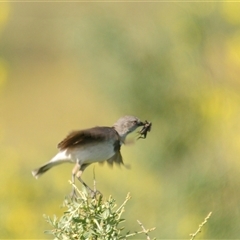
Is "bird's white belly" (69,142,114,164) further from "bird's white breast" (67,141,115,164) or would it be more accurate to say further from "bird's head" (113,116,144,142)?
"bird's head" (113,116,144,142)

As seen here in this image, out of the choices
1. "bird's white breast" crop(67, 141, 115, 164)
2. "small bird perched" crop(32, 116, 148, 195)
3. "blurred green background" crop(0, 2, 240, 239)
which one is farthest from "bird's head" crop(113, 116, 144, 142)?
"blurred green background" crop(0, 2, 240, 239)

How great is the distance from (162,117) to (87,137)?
305 cm

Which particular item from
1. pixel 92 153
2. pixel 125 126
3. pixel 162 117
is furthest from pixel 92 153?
pixel 162 117

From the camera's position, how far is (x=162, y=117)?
235 inches

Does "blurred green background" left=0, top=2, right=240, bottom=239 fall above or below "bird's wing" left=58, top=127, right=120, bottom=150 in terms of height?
above

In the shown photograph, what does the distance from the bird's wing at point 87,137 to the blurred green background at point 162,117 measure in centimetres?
211

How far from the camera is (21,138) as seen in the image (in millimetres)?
13312

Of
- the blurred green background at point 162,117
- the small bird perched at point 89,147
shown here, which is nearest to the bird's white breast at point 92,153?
the small bird perched at point 89,147

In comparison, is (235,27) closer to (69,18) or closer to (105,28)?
(105,28)

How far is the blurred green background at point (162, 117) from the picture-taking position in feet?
17.7

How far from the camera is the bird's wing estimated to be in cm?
286

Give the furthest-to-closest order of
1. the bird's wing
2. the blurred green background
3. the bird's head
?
1. the blurred green background
2. the bird's head
3. the bird's wing

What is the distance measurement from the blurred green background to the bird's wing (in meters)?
2.11

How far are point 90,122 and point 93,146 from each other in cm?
1127
